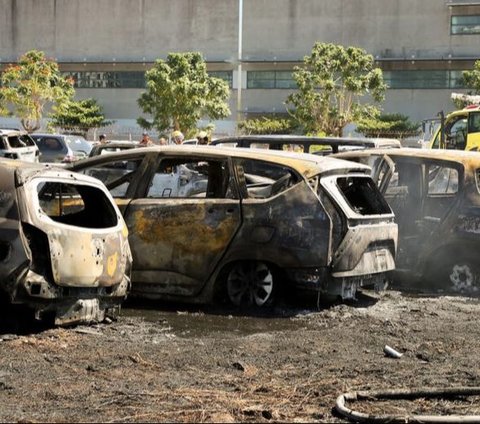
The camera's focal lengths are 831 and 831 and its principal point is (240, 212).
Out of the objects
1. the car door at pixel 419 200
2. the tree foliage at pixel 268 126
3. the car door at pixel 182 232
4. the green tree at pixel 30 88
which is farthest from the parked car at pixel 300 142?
the tree foliage at pixel 268 126

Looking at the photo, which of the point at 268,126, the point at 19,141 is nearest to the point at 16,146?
the point at 19,141

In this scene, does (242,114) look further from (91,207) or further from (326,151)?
(91,207)

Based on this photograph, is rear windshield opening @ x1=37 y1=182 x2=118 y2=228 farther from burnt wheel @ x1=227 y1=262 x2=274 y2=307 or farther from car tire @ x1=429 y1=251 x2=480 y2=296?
car tire @ x1=429 y1=251 x2=480 y2=296

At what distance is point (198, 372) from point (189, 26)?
5354 cm

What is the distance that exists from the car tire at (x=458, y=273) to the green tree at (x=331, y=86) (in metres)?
34.2

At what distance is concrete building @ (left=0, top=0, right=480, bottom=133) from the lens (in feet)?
174

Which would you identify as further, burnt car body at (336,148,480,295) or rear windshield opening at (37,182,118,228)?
burnt car body at (336,148,480,295)

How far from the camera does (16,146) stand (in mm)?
23547

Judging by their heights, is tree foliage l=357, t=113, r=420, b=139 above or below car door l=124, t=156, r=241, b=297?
above

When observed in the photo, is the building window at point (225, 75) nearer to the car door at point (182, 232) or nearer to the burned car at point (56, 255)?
the car door at point (182, 232)

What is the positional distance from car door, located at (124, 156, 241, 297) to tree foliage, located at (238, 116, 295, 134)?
4157 centimetres

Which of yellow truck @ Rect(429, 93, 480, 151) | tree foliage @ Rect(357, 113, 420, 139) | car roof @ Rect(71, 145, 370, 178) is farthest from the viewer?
tree foliage @ Rect(357, 113, 420, 139)

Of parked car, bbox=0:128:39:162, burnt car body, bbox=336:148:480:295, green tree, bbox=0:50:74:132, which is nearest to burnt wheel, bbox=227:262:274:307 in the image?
burnt car body, bbox=336:148:480:295

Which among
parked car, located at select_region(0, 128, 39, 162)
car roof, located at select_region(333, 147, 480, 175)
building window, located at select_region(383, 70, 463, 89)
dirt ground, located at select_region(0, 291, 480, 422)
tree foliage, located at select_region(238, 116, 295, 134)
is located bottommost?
dirt ground, located at select_region(0, 291, 480, 422)
